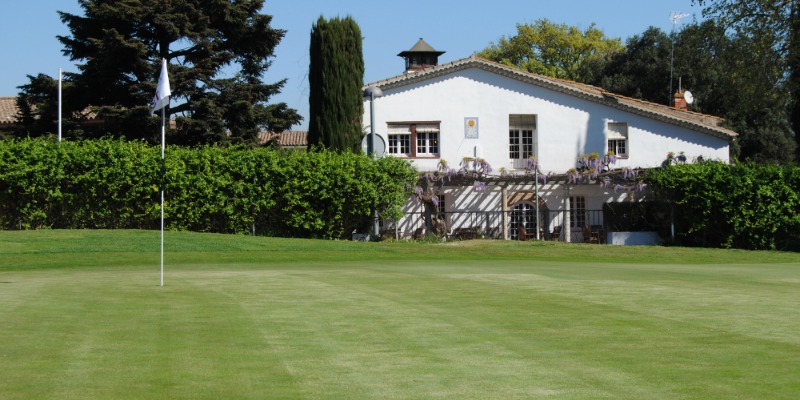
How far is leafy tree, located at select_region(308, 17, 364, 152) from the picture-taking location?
1645 inches

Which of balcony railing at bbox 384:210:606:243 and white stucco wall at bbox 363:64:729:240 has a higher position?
white stucco wall at bbox 363:64:729:240

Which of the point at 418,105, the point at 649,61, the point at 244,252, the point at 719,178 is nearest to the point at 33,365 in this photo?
the point at 244,252

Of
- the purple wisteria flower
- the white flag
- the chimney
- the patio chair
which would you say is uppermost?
the chimney

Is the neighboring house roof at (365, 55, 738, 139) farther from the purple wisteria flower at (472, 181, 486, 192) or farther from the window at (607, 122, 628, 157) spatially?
the purple wisteria flower at (472, 181, 486, 192)

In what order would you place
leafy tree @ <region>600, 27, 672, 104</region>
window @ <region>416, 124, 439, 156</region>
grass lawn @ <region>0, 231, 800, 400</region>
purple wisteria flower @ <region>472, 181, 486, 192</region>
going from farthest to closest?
leafy tree @ <region>600, 27, 672, 104</region> < window @ <region>416, 124, 439, 156</region> < purple wisteria flower @ <region>472, 181, 486, 192</region> < grass lawn @ <region>0, 231, 800, 400</region>

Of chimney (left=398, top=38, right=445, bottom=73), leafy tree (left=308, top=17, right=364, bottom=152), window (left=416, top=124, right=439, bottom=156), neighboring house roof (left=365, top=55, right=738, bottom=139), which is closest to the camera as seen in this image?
leafy tree (left=308, top=17, right=364, bottom=152)

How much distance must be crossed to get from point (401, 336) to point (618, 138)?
3938 centimetres

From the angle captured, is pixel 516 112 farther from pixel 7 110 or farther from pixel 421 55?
pixel 7 110

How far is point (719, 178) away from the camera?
121 feet

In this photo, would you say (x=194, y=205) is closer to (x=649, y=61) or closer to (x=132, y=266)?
(x=132, y=266)

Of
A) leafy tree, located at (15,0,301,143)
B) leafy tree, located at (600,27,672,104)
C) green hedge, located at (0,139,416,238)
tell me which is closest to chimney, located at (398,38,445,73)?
leafy tree, located at (15,0,301,143)

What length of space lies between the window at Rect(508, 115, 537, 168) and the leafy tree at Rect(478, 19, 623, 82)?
134ft

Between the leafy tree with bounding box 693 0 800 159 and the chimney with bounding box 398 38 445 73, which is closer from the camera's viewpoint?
the leafy tree with bounding box 693 0 800 159

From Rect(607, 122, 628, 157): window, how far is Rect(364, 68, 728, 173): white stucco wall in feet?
0.81
